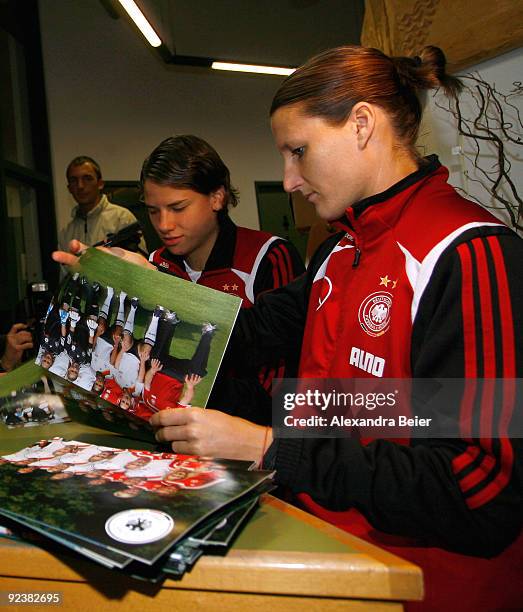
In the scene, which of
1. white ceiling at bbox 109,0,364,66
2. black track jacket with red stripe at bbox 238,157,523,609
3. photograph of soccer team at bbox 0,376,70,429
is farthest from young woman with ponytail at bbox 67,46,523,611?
white ceiling at bbox 109,0,364,66

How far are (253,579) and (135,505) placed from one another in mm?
131

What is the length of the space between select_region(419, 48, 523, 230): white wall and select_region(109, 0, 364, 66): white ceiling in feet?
11.3

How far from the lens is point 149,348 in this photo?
2.73 feet

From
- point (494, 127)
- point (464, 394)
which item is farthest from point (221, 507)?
point (494, 127)

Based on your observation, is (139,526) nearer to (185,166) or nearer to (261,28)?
(185,166)

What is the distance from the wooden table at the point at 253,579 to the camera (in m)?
0.48

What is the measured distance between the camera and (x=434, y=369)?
0.70 m

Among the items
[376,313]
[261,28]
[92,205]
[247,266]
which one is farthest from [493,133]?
[261,28]

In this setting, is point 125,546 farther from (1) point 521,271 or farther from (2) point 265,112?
(2) point 265,112

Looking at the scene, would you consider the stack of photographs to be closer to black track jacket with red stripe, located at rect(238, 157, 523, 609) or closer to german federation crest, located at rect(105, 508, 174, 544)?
german federation crest, located at rect(105, 508, 174, 544)

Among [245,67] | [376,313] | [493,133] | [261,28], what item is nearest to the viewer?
[376,313]

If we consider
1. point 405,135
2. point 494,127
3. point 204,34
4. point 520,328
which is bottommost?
point 520,328

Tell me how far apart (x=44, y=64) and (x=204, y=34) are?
62.9 inches

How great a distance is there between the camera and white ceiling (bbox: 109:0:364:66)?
5.21 metres
